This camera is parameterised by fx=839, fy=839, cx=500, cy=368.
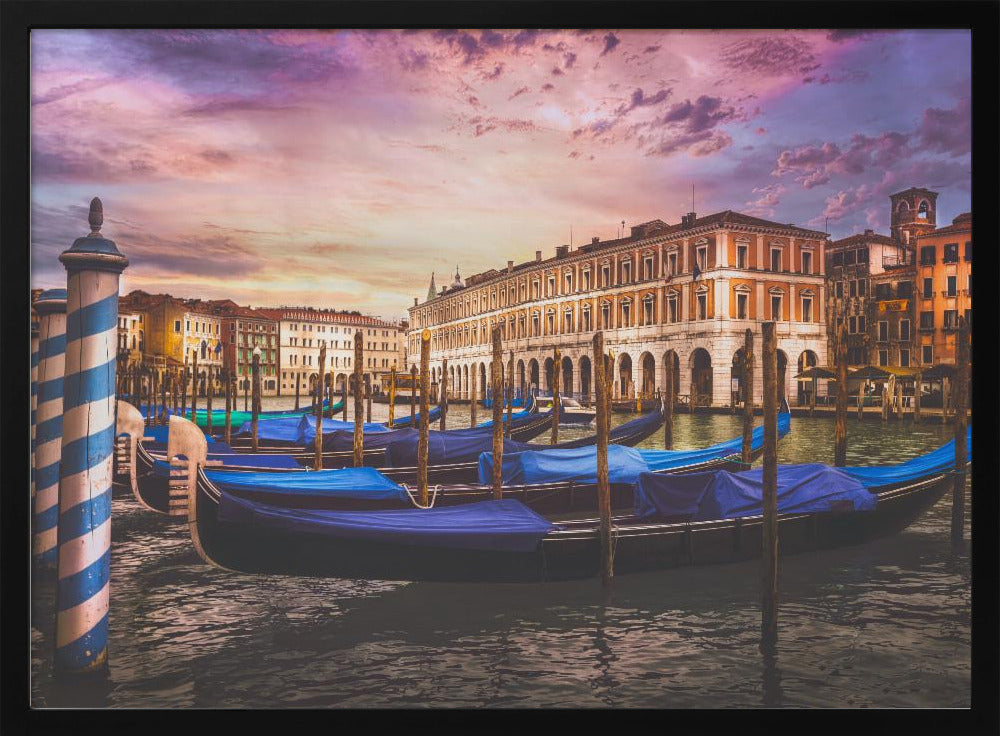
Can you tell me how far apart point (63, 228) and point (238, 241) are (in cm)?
102

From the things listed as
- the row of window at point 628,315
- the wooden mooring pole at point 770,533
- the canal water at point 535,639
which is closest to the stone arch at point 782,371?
the row of window at point 628,315

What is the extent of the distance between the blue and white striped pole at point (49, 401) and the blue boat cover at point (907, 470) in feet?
15.2

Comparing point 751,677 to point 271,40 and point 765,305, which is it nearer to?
point 271,40

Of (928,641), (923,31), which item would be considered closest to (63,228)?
(923,31)

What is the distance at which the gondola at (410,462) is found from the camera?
21.5ft

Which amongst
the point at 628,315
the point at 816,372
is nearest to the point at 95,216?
the point at 628,315

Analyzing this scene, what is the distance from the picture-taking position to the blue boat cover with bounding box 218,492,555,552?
417cm

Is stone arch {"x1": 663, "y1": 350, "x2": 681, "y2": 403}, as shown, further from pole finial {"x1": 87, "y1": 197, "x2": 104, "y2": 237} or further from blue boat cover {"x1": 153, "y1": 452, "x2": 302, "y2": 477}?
pole finial {"x1": 87, "y1": 197, "x2": 104, "y2": 237}

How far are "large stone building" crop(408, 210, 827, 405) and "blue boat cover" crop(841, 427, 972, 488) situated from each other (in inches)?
217

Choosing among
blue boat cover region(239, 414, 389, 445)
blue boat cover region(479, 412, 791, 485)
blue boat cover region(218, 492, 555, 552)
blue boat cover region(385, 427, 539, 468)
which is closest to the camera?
blue boat cover region(218, 492, 555, 552)

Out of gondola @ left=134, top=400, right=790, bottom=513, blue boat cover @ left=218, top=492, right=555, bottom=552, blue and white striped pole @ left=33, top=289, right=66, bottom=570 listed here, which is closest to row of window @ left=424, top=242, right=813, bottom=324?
gondola @ left=134, top=400, right=790, bottom=513

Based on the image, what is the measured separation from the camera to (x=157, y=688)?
3.14m

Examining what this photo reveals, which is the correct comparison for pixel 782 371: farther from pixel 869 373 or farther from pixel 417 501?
pixel 417 501

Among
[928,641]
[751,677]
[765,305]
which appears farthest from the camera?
[765,305]
